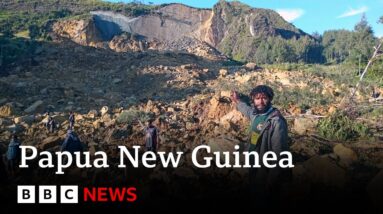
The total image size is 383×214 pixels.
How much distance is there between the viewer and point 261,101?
11.9ft

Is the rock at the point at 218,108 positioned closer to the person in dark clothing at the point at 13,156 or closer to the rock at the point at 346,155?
the rock at the point at 346,155

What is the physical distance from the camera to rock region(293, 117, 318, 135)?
1005 centimetres

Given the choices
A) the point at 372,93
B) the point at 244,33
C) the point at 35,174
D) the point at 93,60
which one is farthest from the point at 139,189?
the point at 244,33

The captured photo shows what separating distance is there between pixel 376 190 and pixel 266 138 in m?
1.94

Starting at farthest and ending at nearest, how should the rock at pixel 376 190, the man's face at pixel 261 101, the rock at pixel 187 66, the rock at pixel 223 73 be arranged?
the rock at pixel 187 66, the rock at pixel 223 73, the rock at pixel 376 190, the man's face at pixel 261 101

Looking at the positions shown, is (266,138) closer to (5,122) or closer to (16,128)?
(16,128)

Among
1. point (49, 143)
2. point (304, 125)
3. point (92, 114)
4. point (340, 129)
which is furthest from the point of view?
point (92, 114)

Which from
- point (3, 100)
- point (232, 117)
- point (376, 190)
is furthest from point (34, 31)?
point (376, 190)

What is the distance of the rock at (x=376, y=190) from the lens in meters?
4.77

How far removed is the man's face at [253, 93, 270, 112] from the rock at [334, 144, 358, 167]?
3.67m

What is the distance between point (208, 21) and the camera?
5103 cm

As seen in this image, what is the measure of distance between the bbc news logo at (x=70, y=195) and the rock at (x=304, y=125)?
543 cm

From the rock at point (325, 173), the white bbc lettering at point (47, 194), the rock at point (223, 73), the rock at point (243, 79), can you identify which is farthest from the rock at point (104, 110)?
the rock at point (325, 173)

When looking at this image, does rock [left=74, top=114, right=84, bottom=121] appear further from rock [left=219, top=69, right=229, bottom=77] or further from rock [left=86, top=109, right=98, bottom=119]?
rock [left=219, top=69, right=229, bottom=77]
